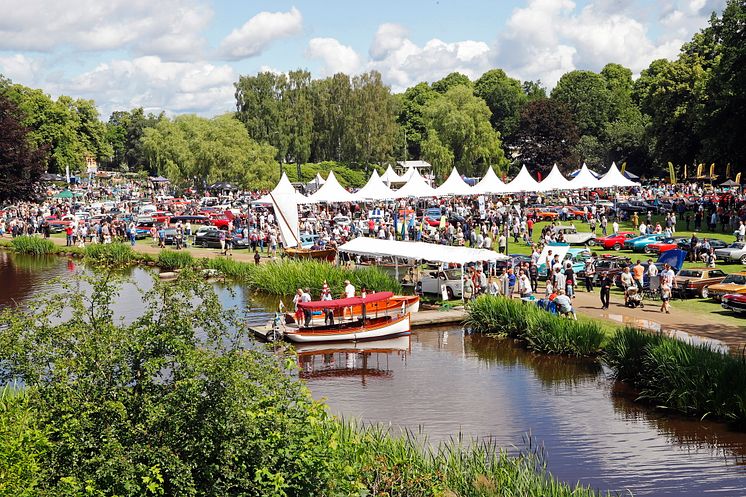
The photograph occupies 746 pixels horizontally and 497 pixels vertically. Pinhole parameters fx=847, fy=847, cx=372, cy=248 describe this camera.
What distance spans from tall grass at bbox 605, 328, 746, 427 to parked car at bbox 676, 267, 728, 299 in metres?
10.1

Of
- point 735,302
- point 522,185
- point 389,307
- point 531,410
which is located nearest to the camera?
point 531,410

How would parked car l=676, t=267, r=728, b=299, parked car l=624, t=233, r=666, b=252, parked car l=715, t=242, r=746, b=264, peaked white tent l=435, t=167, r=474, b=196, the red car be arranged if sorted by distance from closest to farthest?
parked car l=676, t=267, r=728, b=299
parked car l=715, t=242, r=746, b=264
parked car l=624, t=233, r=666, b=252
the red car
peaked white tent l=435, t=167, r=474, b=196

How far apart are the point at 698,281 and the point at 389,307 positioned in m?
11.7

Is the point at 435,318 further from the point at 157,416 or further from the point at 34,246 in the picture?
the point at 34,246

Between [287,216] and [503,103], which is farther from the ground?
[503,103]

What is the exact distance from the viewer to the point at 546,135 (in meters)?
97.4

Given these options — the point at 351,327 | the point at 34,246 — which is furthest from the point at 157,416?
the point at 34,246

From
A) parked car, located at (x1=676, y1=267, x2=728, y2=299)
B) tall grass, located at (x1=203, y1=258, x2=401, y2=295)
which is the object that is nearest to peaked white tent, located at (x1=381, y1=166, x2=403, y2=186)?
tall grass, located at (x1=203, y1=258, x2=401, y2=295)

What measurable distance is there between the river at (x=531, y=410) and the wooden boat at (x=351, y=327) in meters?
0.38

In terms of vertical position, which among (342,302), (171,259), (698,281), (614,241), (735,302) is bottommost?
(735,302)

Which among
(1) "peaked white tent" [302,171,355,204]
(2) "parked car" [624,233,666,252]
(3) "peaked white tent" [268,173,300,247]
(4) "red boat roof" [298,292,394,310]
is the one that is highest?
(1) "peaked white tent" [302,171,355,204]

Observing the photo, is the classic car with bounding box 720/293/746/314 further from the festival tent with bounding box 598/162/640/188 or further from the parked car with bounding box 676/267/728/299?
the festival tent with bounding box 598/162/640/188

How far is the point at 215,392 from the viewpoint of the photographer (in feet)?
37.3

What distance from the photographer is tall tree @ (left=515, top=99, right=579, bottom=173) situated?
3794 inches
